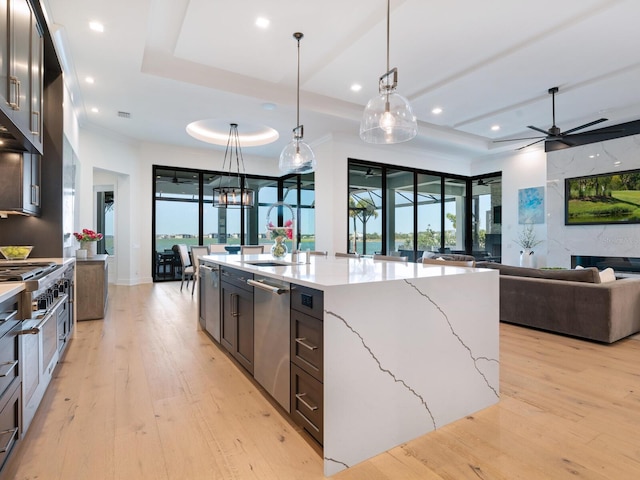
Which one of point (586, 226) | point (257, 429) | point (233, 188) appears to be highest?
point (233, 188)

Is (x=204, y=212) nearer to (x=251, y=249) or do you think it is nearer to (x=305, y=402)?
(x=251, y=249)

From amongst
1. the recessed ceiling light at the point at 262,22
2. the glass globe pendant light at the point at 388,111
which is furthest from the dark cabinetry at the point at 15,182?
the glass globe pendant light at the point at 388,111

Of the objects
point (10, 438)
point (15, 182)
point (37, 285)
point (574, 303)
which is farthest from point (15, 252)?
point (574, 303)

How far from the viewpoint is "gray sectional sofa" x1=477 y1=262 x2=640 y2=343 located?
352 cm

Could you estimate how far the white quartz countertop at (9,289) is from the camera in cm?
150

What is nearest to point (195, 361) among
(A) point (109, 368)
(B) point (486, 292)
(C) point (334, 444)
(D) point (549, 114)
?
(A) point (109, 368)

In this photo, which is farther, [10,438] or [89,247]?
[89,247]

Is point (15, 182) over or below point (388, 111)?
below

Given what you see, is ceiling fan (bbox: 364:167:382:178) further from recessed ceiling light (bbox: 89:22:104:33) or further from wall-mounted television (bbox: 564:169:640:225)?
recessed ceiling light (bbox: 89:22:104:33)

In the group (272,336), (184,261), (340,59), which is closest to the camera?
(272,336)

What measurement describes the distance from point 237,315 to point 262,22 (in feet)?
9.68

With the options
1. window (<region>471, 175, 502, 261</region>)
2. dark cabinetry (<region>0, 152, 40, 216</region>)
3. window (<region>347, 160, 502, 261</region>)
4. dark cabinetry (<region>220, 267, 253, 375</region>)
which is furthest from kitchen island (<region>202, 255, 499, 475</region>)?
window (<region>471, 175, 502, 261</region>)

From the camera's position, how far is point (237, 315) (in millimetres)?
2834

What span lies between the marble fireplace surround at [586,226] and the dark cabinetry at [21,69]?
8.47 meters
